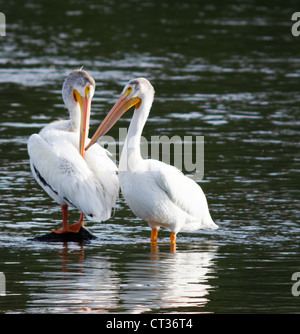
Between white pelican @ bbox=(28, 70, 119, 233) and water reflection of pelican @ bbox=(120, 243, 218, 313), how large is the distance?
31.4 inches

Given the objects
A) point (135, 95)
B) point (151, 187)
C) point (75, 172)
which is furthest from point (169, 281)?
point (135, 95)

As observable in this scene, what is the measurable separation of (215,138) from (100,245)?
457 centimetres

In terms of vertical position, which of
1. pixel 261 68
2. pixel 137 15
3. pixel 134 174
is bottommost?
pixel 134 174

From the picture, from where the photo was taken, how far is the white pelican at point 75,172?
799cm

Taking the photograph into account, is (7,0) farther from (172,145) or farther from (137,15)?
(172,145)

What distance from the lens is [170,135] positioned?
12375 mm

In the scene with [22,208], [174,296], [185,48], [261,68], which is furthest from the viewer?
[185,48]

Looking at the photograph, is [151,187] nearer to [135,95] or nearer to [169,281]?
[135,95]

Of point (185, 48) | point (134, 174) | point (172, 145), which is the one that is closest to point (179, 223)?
point (134, 174)

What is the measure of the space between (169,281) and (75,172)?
67.2 inches

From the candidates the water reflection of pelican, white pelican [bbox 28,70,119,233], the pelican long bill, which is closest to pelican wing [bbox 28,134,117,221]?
white pelican [bbox 28,70,119,233]

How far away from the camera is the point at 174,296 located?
6.40 metres

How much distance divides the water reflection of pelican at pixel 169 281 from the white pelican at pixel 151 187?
12.7 inches

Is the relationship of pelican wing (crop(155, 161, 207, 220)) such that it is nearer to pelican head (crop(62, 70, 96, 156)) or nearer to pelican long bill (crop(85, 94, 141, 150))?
pelican long bill (crop(85, 94, 141, 150))
